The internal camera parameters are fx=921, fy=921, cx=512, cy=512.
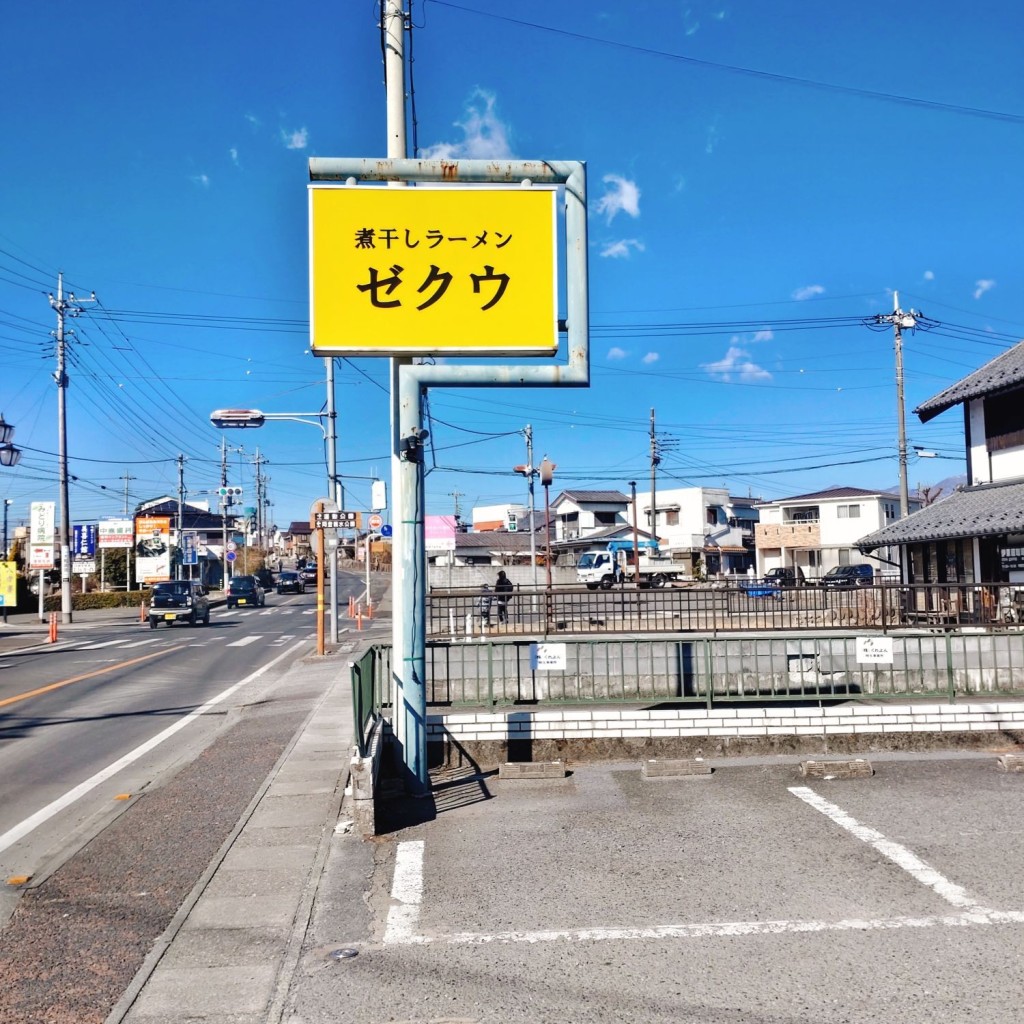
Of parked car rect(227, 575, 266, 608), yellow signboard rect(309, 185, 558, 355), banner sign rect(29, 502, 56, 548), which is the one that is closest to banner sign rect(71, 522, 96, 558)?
parked car rect(227, 575, 266, 608)

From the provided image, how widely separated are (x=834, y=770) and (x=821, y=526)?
55.0 m

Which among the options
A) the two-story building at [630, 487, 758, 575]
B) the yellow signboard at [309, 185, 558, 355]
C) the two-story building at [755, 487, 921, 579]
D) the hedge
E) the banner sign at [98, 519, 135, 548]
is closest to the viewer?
the yellow signboard at [309, 185, 558, 355]

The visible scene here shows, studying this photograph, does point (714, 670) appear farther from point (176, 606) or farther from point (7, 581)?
point (7, 581)

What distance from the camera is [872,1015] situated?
439cm

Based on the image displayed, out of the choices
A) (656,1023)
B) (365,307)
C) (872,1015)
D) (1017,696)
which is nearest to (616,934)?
(656,1023)

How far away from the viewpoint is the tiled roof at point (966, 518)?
2095cm

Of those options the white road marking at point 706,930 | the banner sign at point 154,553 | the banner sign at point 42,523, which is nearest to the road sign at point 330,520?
the white road marking at point 706,930

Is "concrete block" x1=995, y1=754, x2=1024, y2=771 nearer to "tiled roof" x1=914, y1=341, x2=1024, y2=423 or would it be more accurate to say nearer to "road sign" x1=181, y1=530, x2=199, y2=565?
"tiled roof" x1=914, y1=341, x2=1024, y2=423

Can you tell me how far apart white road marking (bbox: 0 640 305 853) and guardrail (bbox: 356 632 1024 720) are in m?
3.24

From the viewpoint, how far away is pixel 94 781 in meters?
10.2

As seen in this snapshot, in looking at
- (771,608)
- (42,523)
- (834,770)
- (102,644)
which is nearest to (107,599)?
(42,523)

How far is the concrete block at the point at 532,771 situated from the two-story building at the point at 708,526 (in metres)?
61.7

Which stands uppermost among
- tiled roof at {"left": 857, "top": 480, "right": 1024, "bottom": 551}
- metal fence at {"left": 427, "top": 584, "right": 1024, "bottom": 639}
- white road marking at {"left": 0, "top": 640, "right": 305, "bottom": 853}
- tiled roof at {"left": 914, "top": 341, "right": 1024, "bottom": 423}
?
tiled roof at {"left": 914, "top": 341, "right": 1024, "bottom": 423}

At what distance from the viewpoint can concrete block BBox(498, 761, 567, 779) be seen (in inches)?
365
